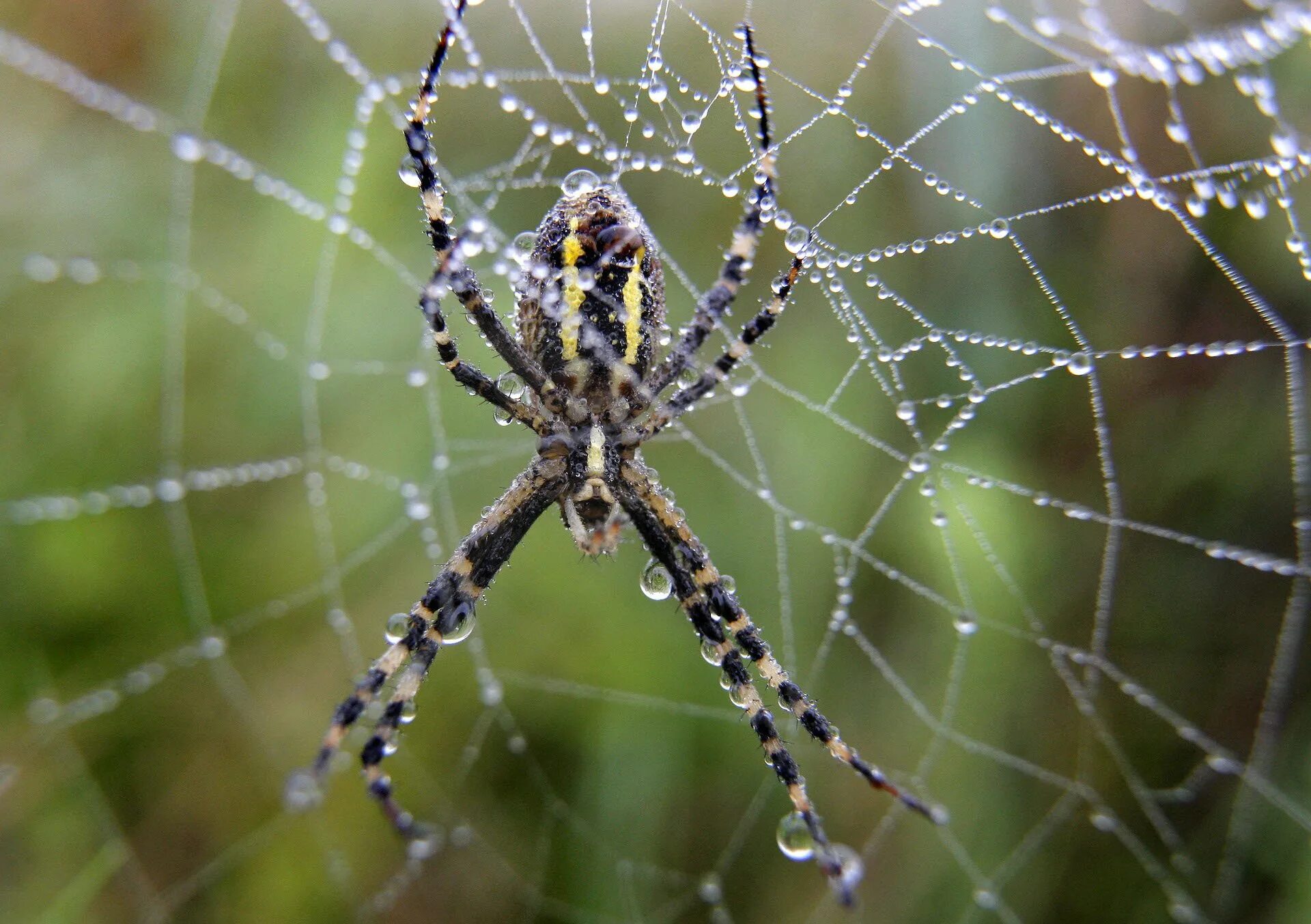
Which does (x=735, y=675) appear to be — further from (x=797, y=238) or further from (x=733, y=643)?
(x=797, y=238)

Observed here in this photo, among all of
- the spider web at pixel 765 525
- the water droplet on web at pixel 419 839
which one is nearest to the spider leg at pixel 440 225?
the spider web at pixel 765 525

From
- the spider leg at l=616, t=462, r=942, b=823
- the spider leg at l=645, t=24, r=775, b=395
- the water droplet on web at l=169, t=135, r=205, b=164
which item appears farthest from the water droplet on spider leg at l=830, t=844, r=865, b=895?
the water droplet on web at l=169, t=135, r=205, b=164

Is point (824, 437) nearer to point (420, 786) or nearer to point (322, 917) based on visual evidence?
point (420, 786)

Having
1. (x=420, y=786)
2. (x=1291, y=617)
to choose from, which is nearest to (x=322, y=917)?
(x=420, y=786)

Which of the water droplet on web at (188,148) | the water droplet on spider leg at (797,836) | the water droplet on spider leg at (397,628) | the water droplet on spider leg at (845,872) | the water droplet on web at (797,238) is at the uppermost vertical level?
the water droplet on web at (188,148)

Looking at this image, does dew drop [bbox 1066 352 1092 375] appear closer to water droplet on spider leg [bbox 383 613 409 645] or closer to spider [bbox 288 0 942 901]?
spider [bbox 288 0 942 901]

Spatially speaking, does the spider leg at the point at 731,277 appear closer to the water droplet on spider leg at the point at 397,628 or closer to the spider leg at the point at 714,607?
the spider leg at the point at 714,607
